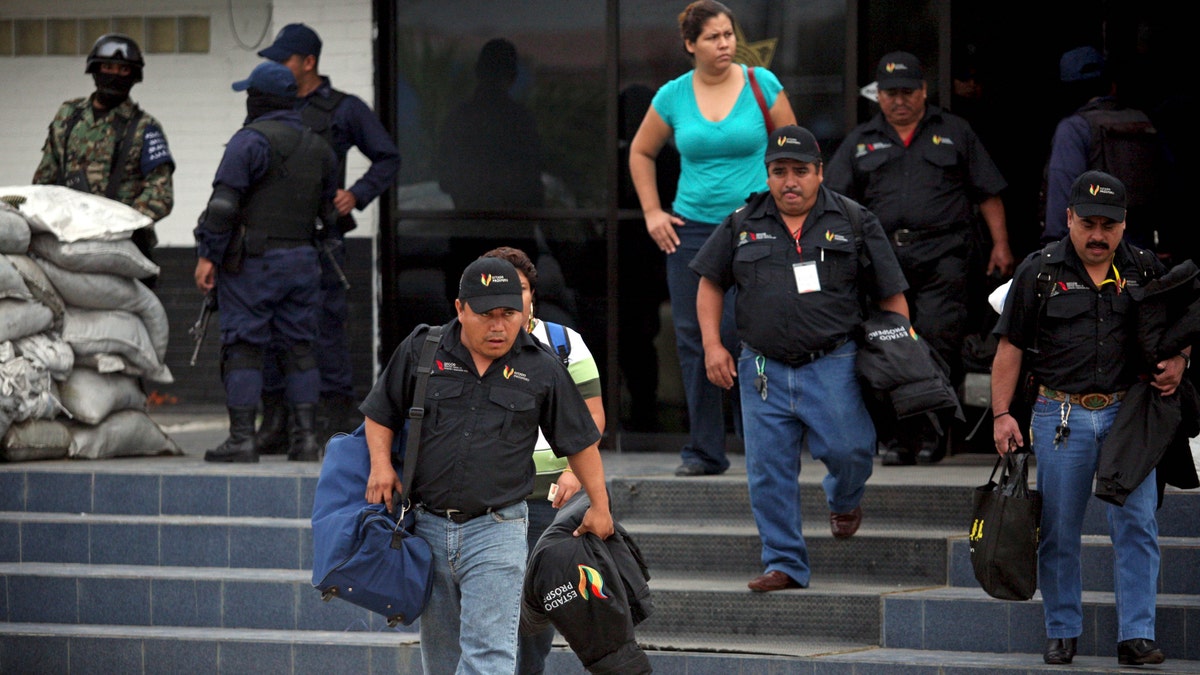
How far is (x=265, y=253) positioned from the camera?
8.11 m

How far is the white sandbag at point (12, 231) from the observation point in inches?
322

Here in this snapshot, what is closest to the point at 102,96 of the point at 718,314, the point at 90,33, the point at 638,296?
the point at 90,33

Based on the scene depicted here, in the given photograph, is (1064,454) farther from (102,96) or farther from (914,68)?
(102,96)

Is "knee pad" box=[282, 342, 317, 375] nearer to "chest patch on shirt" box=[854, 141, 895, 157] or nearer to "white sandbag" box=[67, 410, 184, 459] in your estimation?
"white sandbag" box=[67, 410, 184, 459]

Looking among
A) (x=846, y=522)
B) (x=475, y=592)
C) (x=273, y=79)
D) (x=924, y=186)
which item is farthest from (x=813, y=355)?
(x=273, y=79)

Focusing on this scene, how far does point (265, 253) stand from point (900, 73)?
10.4 ft

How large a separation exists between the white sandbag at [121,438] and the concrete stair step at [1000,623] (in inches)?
159

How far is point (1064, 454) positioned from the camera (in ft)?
20.0

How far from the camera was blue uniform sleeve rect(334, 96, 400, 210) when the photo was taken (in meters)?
8.79

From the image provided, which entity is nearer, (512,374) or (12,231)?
(512,374)

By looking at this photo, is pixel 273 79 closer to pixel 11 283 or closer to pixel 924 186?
pixel 11 283

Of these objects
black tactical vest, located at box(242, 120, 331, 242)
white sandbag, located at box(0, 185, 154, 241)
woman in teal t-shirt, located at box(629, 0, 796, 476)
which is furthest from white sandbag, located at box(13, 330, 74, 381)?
woman in teal t-shirt, located at box(629, 0, 796, 476)

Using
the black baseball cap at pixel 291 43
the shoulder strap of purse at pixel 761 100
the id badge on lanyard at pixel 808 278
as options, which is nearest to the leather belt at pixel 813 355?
the id badge on lanyard at pixel 808 278

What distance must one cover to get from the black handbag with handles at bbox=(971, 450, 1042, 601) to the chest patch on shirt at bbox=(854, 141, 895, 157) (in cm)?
224
